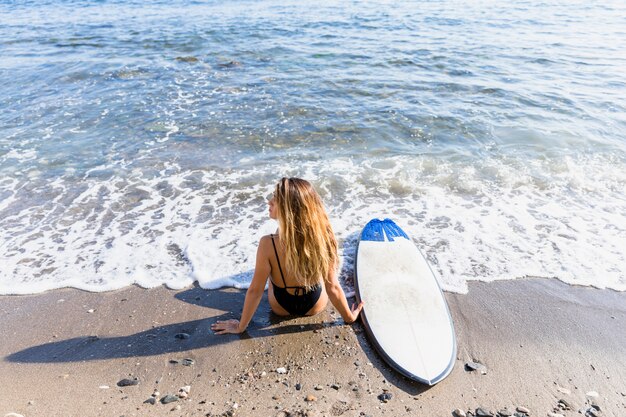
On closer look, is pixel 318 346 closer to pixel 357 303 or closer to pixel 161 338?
pixel 357 303

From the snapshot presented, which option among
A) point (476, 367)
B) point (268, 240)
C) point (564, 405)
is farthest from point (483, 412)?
point (268, 240)

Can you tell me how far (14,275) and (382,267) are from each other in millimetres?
3915

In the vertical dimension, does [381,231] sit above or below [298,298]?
below

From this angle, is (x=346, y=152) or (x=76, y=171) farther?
(x=346, y=152)

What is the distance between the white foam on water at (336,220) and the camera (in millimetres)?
4617

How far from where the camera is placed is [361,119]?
29.0 feet

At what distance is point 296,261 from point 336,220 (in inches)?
94.2

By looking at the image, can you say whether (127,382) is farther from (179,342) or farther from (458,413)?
(458,413)

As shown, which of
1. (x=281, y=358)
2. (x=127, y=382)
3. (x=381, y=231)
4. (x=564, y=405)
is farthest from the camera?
(x=381, y=231)

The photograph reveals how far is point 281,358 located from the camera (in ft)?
11.2

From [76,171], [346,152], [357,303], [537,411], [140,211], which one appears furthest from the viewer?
[346,152]

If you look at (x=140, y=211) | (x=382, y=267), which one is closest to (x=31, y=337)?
(x=140, y=211)

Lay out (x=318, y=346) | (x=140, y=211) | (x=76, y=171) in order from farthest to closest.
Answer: (x=76, y=171) < (x=140, y=211) < (x=318, y=346)

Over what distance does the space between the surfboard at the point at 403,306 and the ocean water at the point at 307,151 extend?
0.32 metres
